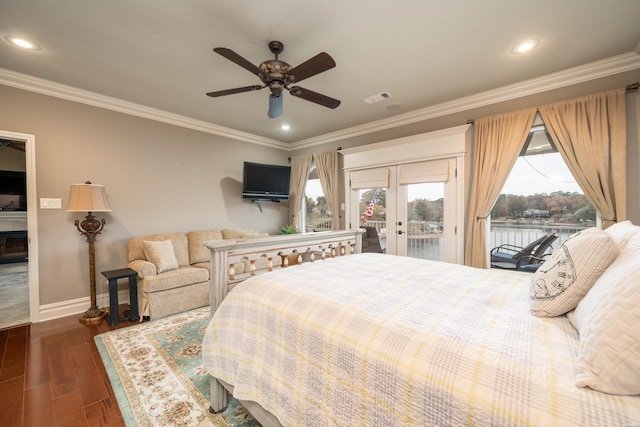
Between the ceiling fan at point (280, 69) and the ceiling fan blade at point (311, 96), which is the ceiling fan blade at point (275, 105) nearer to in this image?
the ceiling fan at point (280, 69)

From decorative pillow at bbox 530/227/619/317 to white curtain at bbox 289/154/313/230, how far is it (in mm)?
4605

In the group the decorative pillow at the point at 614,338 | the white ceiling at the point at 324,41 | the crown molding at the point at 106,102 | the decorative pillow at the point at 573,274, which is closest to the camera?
the decorative pillow at the point at 614,338

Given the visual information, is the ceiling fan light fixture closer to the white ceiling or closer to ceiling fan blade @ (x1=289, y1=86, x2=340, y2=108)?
ceiling fan blade @ (x1=289, y1=86, x2=340, y2=108)

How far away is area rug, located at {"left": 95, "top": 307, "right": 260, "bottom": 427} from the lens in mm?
1624

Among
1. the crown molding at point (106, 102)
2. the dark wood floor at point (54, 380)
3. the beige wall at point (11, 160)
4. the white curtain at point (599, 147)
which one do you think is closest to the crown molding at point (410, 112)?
the crown molding at point (106, 102)

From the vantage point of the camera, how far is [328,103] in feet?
8.39

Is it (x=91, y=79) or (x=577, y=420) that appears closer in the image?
(x=577, y=420)

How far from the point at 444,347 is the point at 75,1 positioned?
306cm

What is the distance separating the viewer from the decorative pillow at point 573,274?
0.99 meters

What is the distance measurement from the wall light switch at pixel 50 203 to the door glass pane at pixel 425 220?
4616 millimetres

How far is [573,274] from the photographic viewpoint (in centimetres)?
103

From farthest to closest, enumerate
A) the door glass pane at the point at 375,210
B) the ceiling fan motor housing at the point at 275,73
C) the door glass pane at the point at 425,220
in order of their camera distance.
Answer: the door glass pane at the point at 375,210
the door glass pane at the point at 425,220
the ceiling fan motor housing at the point at 275,73

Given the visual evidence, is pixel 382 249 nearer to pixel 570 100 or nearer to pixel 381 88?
pixel 381 88

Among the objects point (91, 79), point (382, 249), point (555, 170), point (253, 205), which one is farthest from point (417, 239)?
point (91, 79)
